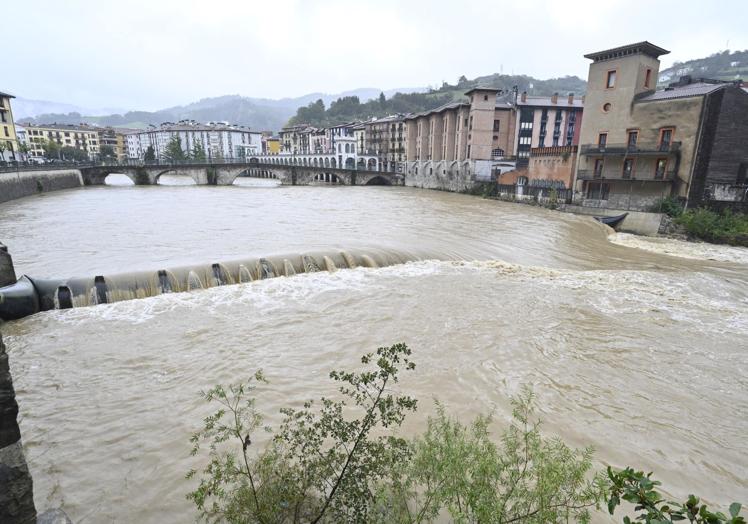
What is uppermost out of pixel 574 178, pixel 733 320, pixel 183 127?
pixel 183 127

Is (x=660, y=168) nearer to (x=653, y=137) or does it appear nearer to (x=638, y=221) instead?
(x=653, y=137)

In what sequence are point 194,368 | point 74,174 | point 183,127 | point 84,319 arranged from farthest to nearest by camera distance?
point 183,127 → point 74,174 → point 84,319 → point 194,368

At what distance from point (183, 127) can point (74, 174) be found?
80.7m

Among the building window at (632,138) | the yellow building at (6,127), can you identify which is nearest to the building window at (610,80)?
the building window at (632,138)

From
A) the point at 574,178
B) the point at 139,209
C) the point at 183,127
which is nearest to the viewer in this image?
the point at 139,209

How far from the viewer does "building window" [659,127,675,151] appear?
94.4ft

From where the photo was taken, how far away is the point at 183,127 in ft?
409

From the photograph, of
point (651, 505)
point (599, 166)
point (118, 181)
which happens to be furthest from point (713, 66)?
point (651, 505)

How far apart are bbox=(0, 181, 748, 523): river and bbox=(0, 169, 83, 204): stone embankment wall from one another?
21.0m

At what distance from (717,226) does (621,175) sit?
833 centimetres

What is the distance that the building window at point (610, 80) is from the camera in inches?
1259

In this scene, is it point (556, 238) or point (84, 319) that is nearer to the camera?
point (84, 319)

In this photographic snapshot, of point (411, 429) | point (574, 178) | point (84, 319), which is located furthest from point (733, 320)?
point (574, 178)

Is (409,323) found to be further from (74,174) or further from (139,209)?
(74,174)
